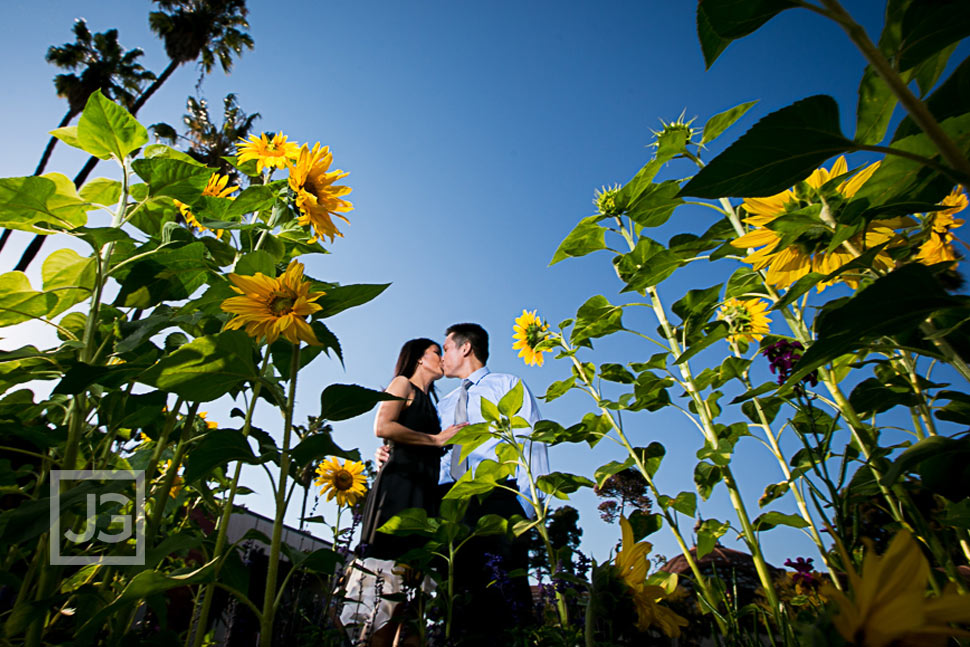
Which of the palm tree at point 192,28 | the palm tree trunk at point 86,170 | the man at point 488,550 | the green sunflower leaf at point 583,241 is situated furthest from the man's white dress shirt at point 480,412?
the palm tree at point 192,28

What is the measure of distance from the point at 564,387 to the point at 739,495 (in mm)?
564

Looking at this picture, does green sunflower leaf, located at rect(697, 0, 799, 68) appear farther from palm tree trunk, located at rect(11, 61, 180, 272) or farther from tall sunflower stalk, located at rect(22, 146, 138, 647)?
palm tree trunk, located at rect(11, 61, 180, 272)

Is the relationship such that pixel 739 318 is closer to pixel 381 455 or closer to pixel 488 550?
pixel 488 550

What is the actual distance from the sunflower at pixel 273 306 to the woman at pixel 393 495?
1.46 meters

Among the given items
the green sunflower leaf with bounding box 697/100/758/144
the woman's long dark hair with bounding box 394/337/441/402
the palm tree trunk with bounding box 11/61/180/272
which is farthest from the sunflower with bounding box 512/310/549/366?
the palm tree trunk with bounding box 11/61/180/272

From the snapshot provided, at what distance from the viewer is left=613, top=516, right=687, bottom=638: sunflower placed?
0.71 metres

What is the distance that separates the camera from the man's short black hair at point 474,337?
3.79 m

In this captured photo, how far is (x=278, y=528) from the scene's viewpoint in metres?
0.72

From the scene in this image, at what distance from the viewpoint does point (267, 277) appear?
2.79 ft

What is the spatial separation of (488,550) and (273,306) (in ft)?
6.35

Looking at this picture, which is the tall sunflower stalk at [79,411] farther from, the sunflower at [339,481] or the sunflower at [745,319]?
the sunflower at [339,481]

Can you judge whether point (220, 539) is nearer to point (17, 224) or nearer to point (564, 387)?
point (17, 224)

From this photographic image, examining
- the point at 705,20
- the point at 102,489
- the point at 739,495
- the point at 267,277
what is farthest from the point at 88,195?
the point at 739,495
